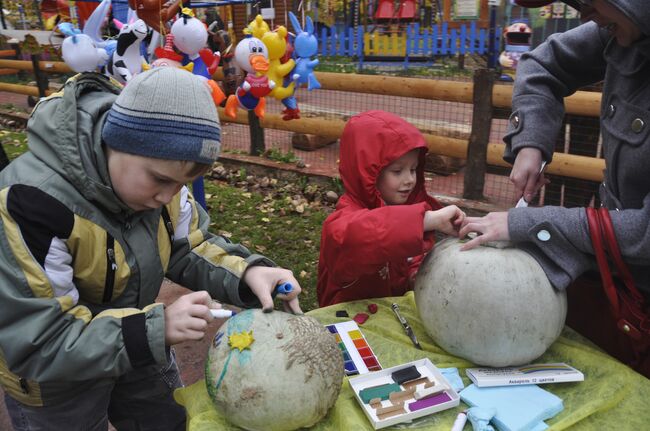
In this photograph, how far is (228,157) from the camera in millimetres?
6973

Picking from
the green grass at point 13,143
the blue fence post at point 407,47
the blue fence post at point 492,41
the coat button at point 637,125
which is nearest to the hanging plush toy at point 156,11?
the coat button at point 637,125

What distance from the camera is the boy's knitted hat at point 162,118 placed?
136 cm

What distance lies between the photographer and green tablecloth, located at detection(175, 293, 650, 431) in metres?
1.48

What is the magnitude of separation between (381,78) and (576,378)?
472 centimetres

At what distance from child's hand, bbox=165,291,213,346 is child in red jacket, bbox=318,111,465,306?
2.18 feet

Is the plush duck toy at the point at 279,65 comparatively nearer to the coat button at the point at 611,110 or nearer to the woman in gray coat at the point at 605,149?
the woman in gray coat at the point at 605,149

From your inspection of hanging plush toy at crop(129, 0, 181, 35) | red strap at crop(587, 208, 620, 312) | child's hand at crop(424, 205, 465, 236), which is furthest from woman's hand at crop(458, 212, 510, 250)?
hanging plush toy at crop(129, 0, 181, 35)

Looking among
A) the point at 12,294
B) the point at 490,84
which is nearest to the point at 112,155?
the point at 12,294

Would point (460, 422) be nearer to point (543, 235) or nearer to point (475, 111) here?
point (543, 235)

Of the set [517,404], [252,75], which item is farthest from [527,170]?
→ [252,75]

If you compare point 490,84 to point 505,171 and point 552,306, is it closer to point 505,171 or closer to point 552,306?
point 505,171

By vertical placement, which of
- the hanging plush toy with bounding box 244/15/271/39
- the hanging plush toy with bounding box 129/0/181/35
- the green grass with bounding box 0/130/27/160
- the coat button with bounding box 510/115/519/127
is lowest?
the green grass with bounding box 0/130/27/160

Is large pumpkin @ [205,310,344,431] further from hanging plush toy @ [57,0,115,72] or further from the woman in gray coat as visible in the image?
hanging plush toy @ [57,0,115,72]

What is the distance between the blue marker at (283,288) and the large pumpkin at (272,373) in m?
0.19
